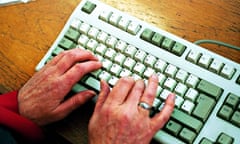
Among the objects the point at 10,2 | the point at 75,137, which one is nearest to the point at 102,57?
the point at 75,137

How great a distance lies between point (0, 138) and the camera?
87 centimetres

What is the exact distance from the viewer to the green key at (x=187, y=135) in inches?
31.1

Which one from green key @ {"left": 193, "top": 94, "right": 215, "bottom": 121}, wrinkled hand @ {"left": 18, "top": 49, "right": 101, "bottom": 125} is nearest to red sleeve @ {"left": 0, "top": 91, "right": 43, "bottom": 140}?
wrinkled hand @ {"left": 18, "top": 49, "right": 101, "bottom": 125}

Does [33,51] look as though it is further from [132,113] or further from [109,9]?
[132,113]

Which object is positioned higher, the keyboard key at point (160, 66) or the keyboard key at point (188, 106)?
the keyboard key at point (160, 66)

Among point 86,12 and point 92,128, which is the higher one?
point 86,12

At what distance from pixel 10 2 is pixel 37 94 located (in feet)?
0.92

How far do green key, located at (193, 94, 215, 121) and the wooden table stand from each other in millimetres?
147

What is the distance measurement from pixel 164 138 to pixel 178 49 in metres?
0.19

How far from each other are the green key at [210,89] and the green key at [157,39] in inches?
4.9

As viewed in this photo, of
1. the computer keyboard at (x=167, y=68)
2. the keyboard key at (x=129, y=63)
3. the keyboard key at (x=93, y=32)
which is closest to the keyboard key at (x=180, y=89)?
the computer keyboard at (x=167, y=68)

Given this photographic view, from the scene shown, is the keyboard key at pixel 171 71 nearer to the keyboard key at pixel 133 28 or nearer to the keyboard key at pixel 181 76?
the keyboard key at pixel 181 76

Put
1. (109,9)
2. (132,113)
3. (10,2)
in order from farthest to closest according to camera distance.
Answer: (10,2)
(109,9)
(132,113)

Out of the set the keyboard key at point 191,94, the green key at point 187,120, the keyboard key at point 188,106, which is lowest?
the green key at point 187,120
